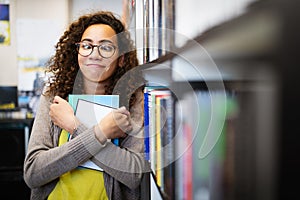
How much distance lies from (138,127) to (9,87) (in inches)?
82.2

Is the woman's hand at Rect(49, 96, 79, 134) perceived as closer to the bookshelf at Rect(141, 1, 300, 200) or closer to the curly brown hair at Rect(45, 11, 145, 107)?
the curly brown hair at Rect(45, 11, 145, 107)

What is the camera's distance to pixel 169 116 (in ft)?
Answer: 1.58

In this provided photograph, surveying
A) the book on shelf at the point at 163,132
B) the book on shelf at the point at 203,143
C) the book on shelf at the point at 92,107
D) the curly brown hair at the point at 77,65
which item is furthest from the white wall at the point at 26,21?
the book on shelf at the point at 203,143

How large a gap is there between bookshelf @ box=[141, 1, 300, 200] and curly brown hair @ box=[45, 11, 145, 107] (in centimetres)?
44

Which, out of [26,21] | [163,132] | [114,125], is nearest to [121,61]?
[114,125]

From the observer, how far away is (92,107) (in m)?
0.84

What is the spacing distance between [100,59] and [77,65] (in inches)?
4.5

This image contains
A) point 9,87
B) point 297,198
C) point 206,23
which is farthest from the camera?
point 9,87

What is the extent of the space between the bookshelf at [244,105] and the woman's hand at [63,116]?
52cm

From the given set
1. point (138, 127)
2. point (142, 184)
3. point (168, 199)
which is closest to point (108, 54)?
point (138, 127)

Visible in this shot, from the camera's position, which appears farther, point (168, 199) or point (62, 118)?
point (62, 118)

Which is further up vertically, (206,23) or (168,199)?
(206,23)

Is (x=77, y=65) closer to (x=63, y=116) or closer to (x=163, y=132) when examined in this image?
(x=63, y=116)

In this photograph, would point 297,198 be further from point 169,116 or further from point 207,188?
point 169,116
